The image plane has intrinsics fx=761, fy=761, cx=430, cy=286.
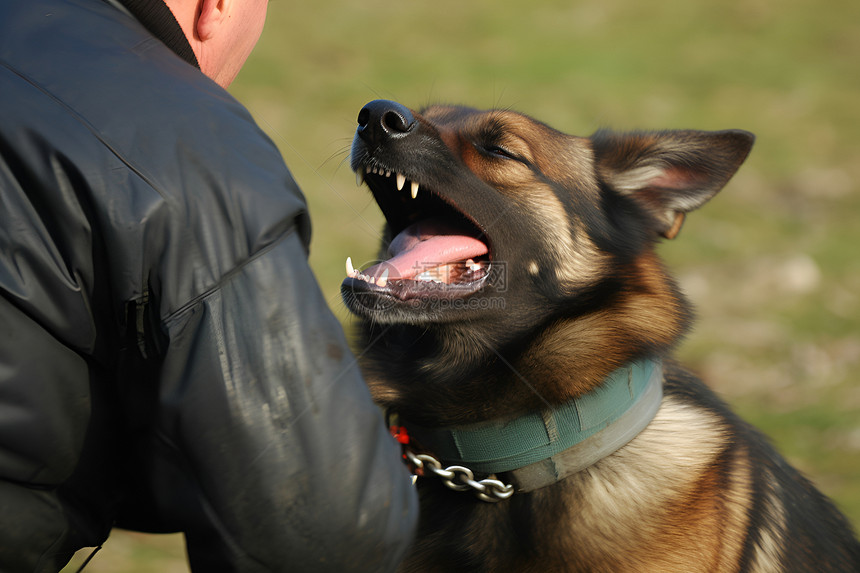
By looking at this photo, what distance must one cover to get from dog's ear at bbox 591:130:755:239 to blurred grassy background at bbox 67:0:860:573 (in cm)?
100

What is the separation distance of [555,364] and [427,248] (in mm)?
539

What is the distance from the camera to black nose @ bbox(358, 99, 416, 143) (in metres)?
2.34

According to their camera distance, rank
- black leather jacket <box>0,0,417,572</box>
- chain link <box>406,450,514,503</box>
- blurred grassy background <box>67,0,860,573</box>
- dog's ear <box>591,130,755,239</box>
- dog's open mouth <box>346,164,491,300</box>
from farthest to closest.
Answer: blurred grassy background <box>67,0,860,573</box>, dog's ear <box>591,130,755,239</box>, dog's open mouth <box>346,164,491,300</box>, chain link <box>406,450,514,503</box>, black leather jacket <box>0,0,417,572</box>

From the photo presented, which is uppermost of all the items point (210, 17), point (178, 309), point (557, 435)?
point (210, 17)

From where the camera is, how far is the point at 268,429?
1230mm

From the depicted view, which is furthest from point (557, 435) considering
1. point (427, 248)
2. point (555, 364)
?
point (427, 248)

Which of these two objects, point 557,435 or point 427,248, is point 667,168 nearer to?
point 427,248

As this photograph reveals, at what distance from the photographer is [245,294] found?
124 cm

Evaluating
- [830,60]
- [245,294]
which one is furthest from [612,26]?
[245,294]

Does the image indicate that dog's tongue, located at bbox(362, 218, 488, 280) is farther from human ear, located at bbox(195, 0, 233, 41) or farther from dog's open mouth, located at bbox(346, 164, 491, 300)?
human ear, located at bbox(195, 0, 233, 41)

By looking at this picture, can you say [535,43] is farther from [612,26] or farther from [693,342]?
[693,342]

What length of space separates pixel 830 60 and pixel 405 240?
1456 cm

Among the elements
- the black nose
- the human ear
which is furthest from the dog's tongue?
the human ear

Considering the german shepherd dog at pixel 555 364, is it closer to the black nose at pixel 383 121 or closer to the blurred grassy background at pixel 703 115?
the black nose at pixel 383 121
